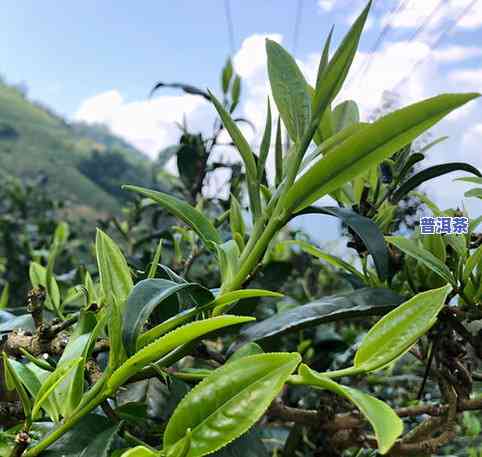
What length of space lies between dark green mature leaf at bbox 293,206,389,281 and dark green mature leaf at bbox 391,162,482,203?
0.29 ft

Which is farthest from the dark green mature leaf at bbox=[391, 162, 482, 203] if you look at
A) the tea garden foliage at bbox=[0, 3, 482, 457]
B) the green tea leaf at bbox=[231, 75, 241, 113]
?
the green tea leaf at bbox=[231, 75, 241, 113]

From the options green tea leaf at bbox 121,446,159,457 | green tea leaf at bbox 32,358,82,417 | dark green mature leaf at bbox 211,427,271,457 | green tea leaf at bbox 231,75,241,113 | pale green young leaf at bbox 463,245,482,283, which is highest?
green tea leaf at bbox 231,75,241,113

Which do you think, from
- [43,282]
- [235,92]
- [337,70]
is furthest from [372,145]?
[235,92]

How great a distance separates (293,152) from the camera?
0.37m

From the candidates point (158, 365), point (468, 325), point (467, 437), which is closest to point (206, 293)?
point (158, 365)

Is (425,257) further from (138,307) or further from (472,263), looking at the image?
(138,307)

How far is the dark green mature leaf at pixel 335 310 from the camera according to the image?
36 cm

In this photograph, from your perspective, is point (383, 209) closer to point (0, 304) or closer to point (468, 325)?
point (468, 325)

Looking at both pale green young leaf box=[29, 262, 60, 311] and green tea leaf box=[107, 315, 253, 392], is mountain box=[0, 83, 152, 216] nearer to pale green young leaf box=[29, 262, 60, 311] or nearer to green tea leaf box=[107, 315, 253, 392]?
pale green young leaf box=[29, 262, 60, 311]

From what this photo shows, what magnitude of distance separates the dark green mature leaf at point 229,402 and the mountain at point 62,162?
1400cm

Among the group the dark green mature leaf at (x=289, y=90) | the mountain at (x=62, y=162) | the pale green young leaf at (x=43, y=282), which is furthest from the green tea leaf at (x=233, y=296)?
the mountain at (x=62, y=162)

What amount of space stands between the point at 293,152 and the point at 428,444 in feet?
0.74

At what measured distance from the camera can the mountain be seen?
1558 centimetres

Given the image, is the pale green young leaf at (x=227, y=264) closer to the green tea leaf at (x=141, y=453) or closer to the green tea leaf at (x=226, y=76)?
the green tea leaf at (x=141, y=453)
